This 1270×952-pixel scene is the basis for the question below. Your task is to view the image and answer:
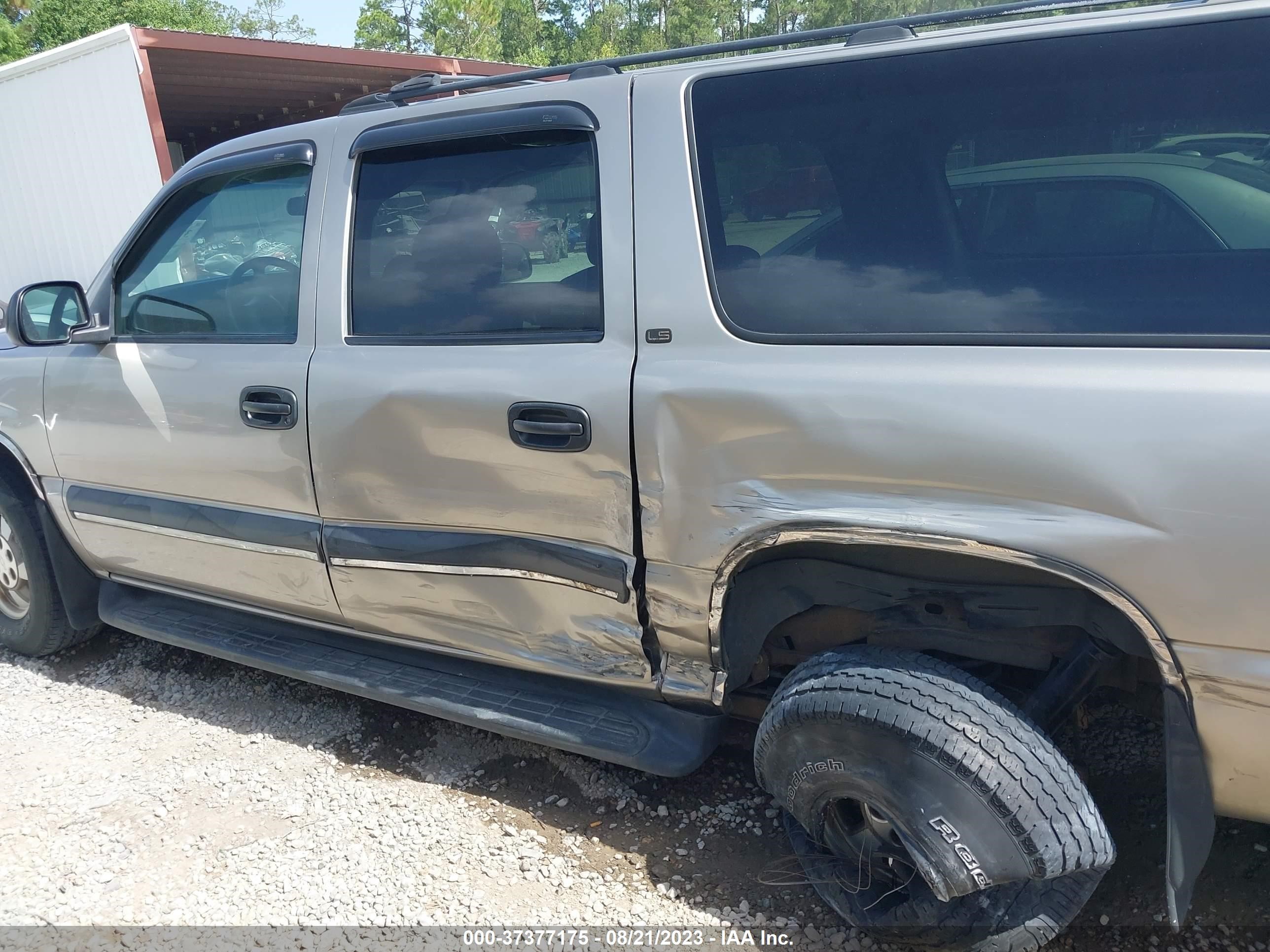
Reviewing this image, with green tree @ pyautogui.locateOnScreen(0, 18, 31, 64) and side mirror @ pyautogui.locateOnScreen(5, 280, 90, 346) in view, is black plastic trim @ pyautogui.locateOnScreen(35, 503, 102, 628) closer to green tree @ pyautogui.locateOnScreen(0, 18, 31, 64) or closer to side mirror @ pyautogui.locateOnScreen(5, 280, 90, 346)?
side mirror @ pyautogui.locateOnScreen(5, 280, 90, 346)

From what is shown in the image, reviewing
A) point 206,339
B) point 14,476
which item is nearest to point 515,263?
point 206,339

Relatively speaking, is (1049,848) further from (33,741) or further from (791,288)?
(33,741)

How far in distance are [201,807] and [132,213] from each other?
10017 millimetres

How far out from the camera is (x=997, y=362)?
1769 mm

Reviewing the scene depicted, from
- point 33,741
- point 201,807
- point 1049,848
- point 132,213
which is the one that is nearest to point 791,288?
point 1049,848

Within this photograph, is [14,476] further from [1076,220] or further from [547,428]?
[1076,220]

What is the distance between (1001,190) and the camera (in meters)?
2.04

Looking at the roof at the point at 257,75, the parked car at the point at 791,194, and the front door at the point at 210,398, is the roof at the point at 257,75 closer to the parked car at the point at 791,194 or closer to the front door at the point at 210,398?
the front door at the point at 210,398

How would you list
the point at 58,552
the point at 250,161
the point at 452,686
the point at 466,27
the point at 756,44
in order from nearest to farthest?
the point at 756,44 < the point at 452,686 < the point at 250,161 < the point at 58,552 < the point at 466,27

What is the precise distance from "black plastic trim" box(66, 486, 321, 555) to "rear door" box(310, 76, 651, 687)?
0.45ft

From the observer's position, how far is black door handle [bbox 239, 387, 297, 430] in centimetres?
265

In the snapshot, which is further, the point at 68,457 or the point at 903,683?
the point at 68,457

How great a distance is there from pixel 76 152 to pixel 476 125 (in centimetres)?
1079

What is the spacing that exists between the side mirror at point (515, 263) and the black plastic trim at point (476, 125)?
0.30 metres
